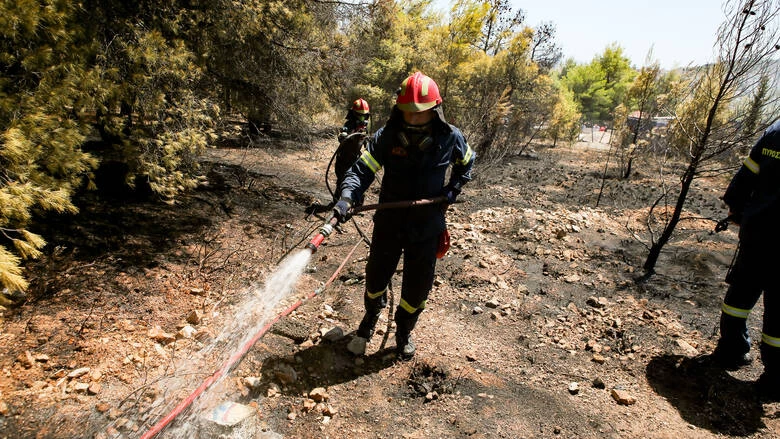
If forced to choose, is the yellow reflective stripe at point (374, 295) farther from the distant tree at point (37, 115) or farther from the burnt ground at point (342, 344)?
the distant tree at point (37, 115)

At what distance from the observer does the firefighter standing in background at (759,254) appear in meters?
2.97

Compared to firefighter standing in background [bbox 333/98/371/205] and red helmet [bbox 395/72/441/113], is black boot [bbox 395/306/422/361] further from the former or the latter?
firefighter standing in background [bbox 333/98/371/205]

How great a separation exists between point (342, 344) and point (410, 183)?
1.55 metres

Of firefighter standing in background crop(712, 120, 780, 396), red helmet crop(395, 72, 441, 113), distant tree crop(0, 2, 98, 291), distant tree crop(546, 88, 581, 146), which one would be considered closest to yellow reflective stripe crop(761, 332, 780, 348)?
firefighter standing in background crop(712, 120, 780, 396)

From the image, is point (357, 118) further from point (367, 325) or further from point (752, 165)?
point (752, 165)

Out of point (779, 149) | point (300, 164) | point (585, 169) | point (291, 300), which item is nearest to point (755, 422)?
point (779, 149)

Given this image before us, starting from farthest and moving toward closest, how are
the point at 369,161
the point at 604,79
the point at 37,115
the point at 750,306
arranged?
the point at 604,79 → the point at 750,306 → the point at 369,161 → the point at 37,115

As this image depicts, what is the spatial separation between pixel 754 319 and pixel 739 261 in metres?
1.79

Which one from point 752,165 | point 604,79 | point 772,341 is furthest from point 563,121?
point 604,79

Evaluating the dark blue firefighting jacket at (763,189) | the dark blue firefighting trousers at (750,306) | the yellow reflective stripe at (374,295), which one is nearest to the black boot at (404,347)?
the yellow reflective stripe at (374,295)

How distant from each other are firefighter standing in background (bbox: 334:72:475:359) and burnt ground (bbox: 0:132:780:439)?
0.57 meters

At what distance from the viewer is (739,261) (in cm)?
318

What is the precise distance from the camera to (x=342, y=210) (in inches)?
104

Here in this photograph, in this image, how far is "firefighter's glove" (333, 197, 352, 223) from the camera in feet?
8.65
